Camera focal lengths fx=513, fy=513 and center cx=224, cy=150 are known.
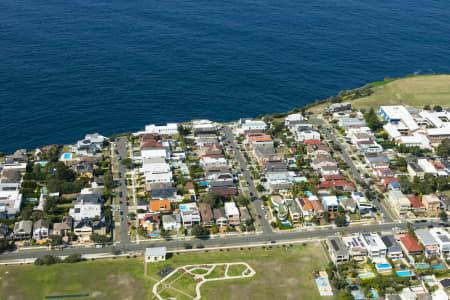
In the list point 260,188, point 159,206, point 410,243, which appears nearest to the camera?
point 410,243

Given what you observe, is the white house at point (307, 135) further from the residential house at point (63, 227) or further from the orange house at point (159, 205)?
the residential house at point (63, 227)

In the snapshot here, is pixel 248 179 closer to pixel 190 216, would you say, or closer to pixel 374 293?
pixel 190 216

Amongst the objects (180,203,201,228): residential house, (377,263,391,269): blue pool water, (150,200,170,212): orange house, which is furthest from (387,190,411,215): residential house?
(150,200,170,212): orange house

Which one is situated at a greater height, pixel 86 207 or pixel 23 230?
pixel 86 207

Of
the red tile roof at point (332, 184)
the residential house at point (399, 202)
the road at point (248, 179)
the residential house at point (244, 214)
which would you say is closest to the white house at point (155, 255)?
the residential house at point (244, 214)

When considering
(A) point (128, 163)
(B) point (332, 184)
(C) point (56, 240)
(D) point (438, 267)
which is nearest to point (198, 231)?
(C) point (56, 240)
